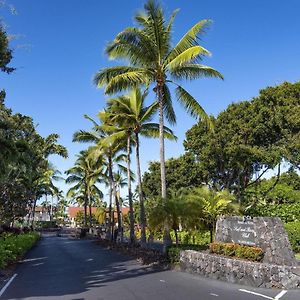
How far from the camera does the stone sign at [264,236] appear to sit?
43.4 feet

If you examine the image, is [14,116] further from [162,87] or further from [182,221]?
[182,221]

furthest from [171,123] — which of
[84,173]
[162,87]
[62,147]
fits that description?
[84,173]

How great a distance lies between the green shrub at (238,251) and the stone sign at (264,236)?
0.68ft

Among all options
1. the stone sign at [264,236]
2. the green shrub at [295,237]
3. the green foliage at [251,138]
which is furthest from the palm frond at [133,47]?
the green shrub at [295,237]

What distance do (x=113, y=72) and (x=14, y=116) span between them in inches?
493

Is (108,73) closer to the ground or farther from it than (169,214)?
farther from it

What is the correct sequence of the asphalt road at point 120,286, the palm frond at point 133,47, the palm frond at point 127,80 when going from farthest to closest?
the palm frond at point 127,80
the palm frond at point 133,47
the asphalt road at point 120,286

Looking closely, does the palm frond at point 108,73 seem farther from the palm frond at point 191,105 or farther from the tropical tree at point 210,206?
the tropical tree at point 210,206

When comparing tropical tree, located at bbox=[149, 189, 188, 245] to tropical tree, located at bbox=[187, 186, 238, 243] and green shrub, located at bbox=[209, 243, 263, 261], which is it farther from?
green shrub, located at bbox=[209, 243, 263, 261]

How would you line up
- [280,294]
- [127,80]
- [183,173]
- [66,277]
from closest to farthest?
[280,294], [66,277], [127,80], [183,173]

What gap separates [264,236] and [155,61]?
9.88 m

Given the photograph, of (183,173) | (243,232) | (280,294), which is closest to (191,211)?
(243,232)

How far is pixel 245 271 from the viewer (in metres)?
12.9

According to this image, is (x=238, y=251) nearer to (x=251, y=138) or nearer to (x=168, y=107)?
(x=168, y=107)
